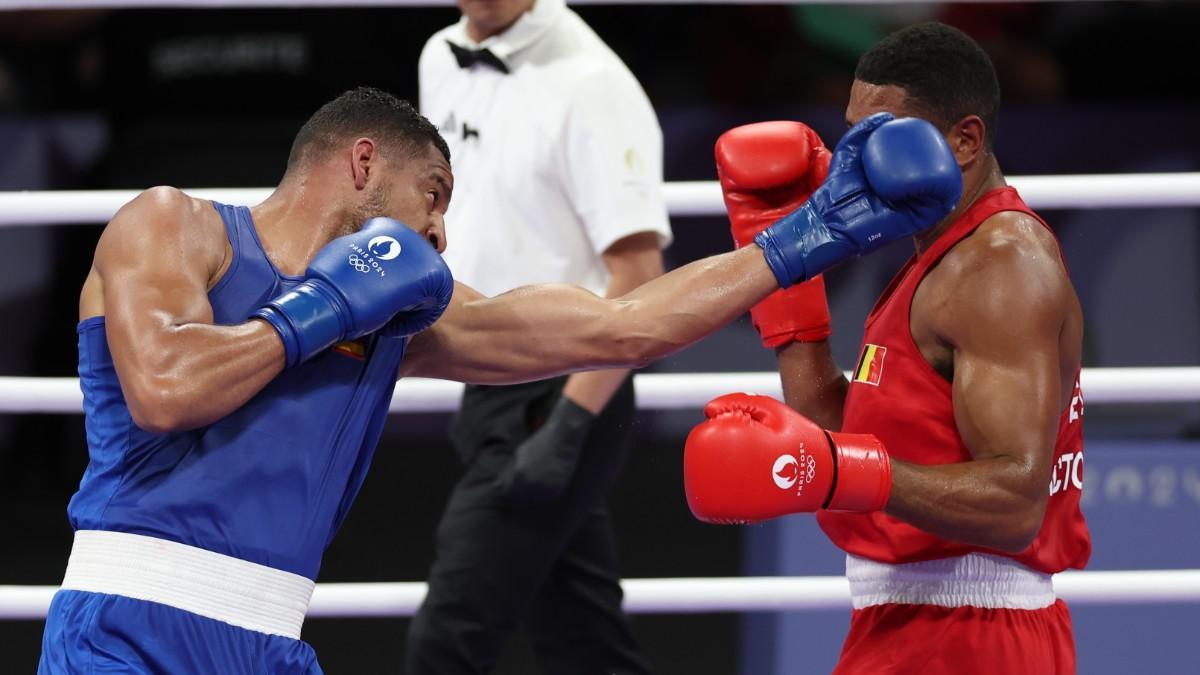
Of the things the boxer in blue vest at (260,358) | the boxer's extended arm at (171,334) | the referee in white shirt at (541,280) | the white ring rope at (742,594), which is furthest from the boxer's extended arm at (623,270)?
the boxer's extended arm at (171,334)

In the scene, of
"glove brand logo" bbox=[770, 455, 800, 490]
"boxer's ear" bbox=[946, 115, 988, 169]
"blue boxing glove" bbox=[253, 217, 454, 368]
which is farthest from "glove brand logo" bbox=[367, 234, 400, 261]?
"boxer's ear" bbox=[946, 115, 988, 169]

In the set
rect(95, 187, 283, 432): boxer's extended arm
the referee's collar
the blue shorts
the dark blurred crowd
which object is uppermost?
the dark blurred crowd

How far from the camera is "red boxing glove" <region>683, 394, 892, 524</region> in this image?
2059 mm

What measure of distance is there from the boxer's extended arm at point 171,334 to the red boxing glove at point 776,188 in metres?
0.80

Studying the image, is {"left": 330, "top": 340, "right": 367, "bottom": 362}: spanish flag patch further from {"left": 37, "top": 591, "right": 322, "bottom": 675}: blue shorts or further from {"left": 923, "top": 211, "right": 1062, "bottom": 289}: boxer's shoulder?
{"left": 923, "top": 211, "right": 1062, "bottom": 289}: boxer's shoulder

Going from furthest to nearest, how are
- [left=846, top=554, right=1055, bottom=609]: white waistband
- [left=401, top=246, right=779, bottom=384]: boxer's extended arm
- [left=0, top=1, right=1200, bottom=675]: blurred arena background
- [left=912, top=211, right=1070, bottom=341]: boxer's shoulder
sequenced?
[left=0, top=1, right=1200, bottom=675]: blurred arena background → [left=401, top=246, right=779, bottom=384]: boxer's extended arm → [left=846, top=554, right=1055, bottom=609]: white waistband → [left=912, top=211, right=1070, bottom=341]: boxer's shoulder

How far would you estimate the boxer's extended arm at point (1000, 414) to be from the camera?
6.83 feet

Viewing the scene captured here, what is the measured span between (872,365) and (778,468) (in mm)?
322

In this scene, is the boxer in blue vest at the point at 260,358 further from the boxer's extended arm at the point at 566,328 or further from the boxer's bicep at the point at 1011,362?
the boxer's bicep at the point at 1011,362

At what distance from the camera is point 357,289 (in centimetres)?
207

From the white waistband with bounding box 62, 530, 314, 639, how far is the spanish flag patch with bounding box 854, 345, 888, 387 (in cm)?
89

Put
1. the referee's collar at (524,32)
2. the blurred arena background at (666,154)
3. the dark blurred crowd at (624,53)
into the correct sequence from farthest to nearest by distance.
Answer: the dark blurred crowd at (624,53), the blurred arena background at (666,154), the referee's collar at (524,32)

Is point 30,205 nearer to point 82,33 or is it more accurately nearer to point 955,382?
point 955,382

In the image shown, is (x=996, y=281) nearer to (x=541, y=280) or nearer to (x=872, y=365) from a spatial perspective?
(x=872, y=365)
